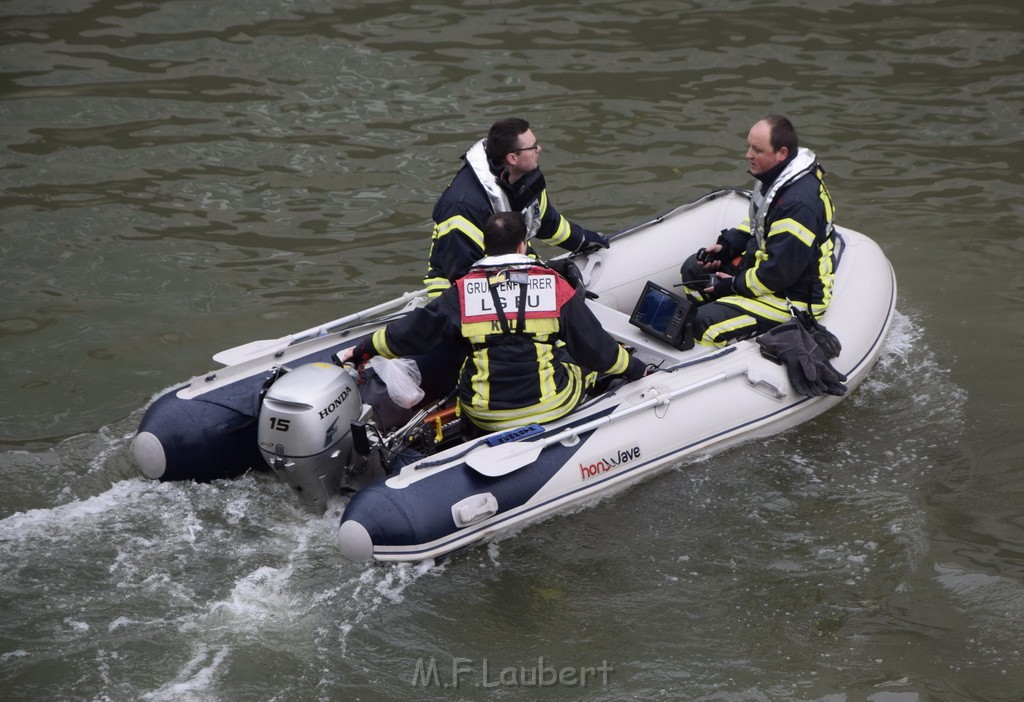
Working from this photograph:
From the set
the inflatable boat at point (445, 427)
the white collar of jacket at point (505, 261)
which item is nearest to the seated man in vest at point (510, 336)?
the white collar of jacket at point (505, 261)

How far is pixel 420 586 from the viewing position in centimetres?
417

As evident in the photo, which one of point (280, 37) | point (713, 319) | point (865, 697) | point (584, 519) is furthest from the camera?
point (280, 37)

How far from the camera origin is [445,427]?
15.3 feet

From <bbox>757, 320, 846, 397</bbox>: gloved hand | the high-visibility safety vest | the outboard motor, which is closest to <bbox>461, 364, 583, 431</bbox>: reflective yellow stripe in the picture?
the high-visibility safety vest

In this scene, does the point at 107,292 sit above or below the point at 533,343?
below

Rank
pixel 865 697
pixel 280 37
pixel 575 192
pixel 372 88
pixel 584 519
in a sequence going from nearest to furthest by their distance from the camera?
pixel 865 697, pixel 584 519, pixel 575 192, pixel 372 88, pixel 280 37

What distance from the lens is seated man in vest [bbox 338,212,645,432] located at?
4.22 m

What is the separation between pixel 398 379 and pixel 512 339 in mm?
548

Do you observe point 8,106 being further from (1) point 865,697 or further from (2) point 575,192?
(1) point 865,697

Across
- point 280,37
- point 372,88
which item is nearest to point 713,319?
point 372,88

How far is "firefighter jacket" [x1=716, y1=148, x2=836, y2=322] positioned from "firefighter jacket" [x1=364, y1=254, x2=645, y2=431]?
92 centimetres

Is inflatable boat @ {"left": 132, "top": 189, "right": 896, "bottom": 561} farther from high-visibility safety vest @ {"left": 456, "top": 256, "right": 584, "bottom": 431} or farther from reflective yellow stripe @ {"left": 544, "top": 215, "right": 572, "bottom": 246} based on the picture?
reflective yellow stripe @ {"left": 544, "top": 215, "right": 572, "bottom": 246}

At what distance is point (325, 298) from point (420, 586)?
2717mm

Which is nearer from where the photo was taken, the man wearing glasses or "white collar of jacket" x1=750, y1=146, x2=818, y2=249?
the man wearing glasses
